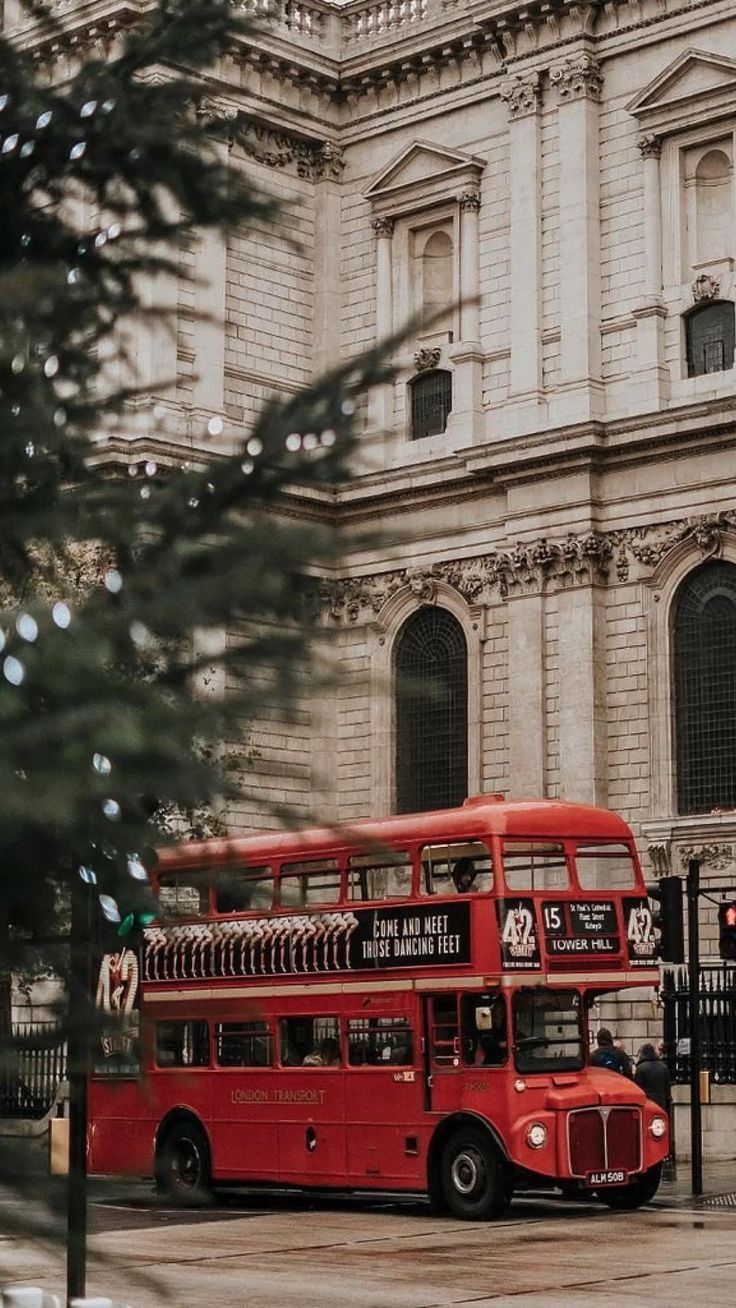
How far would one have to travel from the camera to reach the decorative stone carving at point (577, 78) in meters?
40.4

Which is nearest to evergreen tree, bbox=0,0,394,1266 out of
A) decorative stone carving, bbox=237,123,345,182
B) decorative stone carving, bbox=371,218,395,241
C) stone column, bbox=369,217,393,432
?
stone column, bbox=369,217,393,432

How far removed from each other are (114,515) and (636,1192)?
19.7 m

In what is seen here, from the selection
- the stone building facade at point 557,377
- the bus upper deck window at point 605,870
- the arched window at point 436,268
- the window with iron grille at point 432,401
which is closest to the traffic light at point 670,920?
the bus upper deck window at point 605,870

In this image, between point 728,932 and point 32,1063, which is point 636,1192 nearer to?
point 728,932

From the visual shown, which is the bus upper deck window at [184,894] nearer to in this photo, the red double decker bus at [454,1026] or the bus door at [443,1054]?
the red double decker bus at [454,1026]

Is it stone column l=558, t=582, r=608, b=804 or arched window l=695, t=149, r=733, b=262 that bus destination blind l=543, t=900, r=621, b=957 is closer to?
stone column l=558, t=582, r=608, b=804

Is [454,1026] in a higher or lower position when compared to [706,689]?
lower

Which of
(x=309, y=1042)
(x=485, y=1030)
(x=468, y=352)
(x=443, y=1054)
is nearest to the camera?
(x=485, y=1030)

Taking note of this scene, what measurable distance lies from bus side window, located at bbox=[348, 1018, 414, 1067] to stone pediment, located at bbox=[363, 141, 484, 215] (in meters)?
23.1

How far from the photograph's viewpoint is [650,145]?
3966 cm

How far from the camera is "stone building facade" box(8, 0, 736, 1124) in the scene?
38.5m

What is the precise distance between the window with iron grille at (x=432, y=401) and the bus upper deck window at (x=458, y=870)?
2013 cm

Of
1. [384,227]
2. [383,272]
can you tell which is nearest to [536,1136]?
[383,272]

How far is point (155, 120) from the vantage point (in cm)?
502
